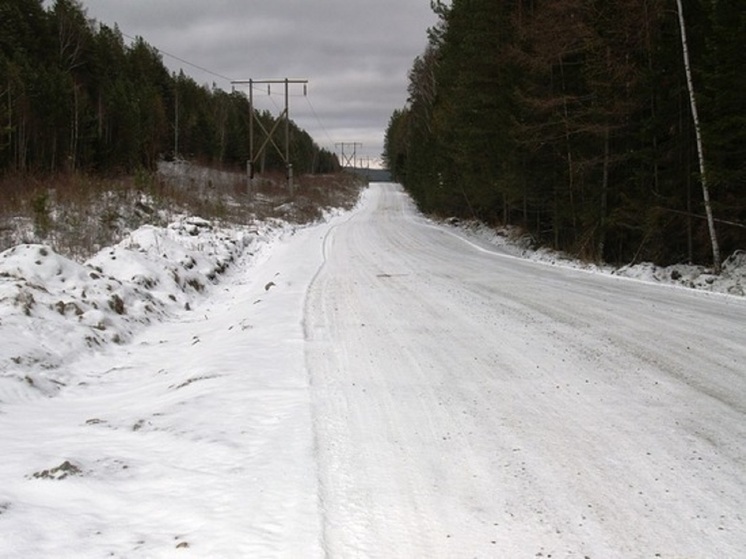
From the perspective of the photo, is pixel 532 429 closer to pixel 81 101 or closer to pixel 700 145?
pixel 700 145

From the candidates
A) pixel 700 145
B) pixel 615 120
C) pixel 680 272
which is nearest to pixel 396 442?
pixel 680 272

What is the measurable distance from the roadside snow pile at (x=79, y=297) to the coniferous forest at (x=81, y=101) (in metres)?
17.4

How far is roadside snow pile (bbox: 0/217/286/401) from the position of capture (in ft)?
18.3

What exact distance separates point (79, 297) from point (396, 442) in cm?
553

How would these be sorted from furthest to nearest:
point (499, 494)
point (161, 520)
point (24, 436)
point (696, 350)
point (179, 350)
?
point (179, 350) < point (696, 350) < point (24, 436) < point (499, 494) < point (161, 520)

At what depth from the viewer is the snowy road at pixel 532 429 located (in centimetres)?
280

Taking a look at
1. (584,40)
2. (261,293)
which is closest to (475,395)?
(261,293)

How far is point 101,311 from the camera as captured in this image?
7.40 m

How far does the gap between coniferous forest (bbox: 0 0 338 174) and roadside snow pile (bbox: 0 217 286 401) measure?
17.4 m

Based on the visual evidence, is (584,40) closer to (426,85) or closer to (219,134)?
(426,85)

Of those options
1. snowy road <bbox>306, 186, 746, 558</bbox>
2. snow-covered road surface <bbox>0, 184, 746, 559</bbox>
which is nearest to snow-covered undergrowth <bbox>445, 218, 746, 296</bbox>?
snowy road <bbox>306, 186, 746, 558</bbox>

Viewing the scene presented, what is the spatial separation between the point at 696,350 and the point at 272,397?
14.1 ft

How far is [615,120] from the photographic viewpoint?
47.5ft

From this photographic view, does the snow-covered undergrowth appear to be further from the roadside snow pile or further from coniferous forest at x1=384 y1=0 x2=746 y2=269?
the roadside snow pile
